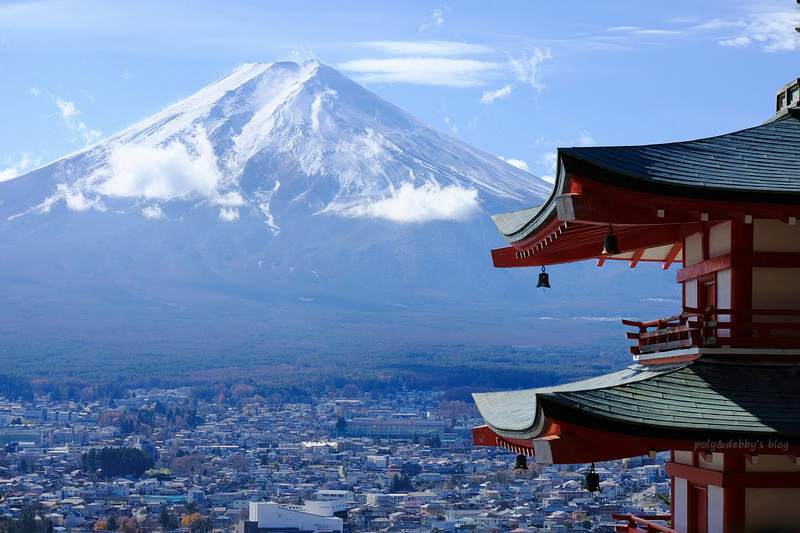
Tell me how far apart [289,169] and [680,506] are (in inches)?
7369

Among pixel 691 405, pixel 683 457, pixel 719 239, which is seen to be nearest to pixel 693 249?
pixel 719 239

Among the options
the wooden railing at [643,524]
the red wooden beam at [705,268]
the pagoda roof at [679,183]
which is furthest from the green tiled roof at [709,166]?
the wooden railing at [643,524]

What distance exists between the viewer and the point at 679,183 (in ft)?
23.1

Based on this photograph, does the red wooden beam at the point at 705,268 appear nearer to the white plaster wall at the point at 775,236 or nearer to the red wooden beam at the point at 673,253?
the white plaster wall at the point at 775,236

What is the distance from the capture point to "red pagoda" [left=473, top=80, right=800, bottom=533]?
22.6 ft

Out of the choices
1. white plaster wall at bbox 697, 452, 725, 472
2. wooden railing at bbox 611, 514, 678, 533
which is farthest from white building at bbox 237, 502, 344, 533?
white plaster wall at bbox 697, 452, 725, 472

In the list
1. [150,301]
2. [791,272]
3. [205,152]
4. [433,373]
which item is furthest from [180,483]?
[205,152]

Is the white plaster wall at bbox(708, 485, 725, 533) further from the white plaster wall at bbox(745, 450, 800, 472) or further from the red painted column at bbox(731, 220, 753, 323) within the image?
the red painted column at bbox(731, 220, 753, 323)

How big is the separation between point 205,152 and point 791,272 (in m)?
188

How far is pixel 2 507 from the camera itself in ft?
199

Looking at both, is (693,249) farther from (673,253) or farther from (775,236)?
(673,253)

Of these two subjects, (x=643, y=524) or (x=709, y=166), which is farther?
(x=643, y=524)

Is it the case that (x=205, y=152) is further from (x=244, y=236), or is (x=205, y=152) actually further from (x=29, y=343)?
(x=29, y=343)

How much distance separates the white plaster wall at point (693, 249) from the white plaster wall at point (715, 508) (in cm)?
154
